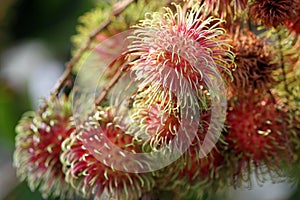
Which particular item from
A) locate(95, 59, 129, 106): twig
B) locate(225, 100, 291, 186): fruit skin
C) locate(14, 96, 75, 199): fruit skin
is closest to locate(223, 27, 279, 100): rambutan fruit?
locate(225, 100, 291, 186): fruit skin

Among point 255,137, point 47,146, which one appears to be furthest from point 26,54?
point 255,137

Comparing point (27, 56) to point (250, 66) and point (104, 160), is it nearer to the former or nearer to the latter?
point (104, 160)

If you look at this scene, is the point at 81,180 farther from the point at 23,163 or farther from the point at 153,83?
the point at 153,83

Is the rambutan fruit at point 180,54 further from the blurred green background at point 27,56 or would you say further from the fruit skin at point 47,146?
the blurred green background at point 27,56

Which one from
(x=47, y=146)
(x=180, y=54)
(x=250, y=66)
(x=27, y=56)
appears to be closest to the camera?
(x=180, y=54)

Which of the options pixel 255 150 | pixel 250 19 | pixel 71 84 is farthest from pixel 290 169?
pixel 71 84

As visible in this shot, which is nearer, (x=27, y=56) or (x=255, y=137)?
(x=255, y=137)

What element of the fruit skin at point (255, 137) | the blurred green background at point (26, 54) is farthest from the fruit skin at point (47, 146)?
the blurred green background at point (26, 54)
